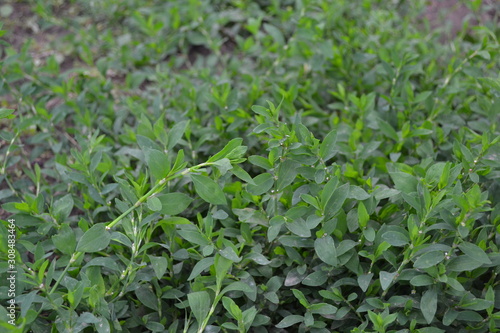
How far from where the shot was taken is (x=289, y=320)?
1.99 metres

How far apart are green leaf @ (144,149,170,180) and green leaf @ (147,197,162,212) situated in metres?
Result: 0.09

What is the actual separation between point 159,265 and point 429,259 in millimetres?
1028

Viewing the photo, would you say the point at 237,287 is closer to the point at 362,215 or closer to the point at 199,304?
the point at 199,304

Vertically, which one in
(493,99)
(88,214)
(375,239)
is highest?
(493,99)

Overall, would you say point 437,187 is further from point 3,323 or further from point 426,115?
point 3,323

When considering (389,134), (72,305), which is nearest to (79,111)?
(72,305)

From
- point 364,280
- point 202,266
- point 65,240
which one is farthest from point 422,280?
point 65,240

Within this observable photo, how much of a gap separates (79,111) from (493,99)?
2.29 meters

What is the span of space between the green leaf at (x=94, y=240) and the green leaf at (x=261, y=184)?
1.94 feet

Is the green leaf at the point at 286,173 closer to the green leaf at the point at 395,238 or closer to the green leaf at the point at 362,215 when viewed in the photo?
the green leaf at the point at 362,215

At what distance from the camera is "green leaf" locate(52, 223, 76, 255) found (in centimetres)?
197

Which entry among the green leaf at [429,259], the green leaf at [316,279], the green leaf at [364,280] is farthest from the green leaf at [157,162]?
the green leaf at [429,259]

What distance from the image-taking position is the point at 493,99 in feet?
8.75

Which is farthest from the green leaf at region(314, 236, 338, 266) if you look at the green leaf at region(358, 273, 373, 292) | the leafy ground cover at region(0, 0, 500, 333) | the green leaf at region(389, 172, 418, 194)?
the green leaf at region(389, 172, 418, 194)
